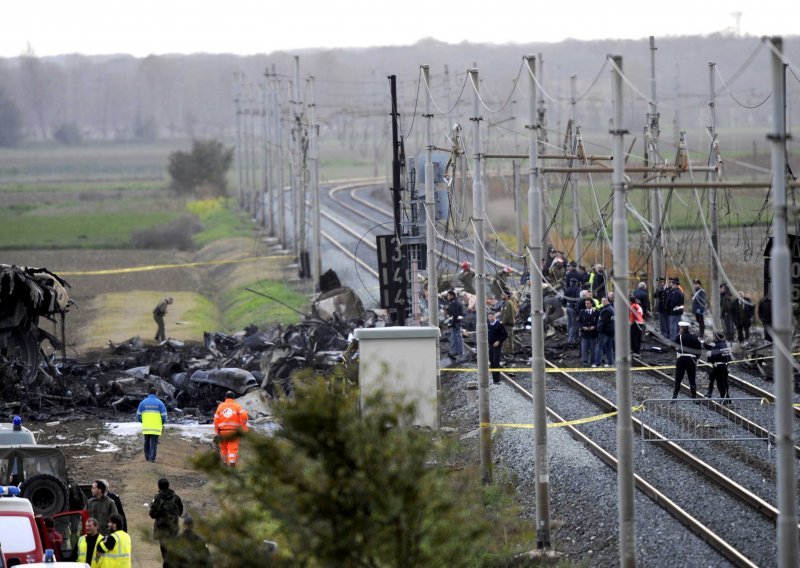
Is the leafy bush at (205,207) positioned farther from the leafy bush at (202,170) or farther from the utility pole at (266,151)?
the utility pole at (266,151)

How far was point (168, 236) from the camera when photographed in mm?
85750

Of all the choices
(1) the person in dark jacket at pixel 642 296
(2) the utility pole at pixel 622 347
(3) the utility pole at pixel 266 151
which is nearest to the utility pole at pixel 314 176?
(1) the person in dark jacket at pixel 642 296

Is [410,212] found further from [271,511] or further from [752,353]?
[271,511]

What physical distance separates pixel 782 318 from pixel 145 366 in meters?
26.9

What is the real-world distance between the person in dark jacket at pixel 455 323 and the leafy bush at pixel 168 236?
5156cm

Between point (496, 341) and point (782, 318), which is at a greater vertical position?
point (782, 318)

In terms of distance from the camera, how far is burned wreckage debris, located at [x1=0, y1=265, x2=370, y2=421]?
3000 centimetres

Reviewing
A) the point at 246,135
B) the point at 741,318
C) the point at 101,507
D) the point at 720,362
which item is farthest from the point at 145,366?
the point at 246,135

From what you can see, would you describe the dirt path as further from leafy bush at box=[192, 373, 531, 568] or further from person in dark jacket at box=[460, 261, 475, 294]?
person in dark jacket at box=[460, 261, 475, 294]

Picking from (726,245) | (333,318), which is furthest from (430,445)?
(726,245)

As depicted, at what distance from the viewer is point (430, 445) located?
35.6 ft

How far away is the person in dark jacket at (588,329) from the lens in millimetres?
29797

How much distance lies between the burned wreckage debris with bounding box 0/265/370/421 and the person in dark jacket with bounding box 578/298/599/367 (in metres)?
6.28

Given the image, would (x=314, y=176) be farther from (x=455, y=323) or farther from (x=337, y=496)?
(x=337, y=496)
